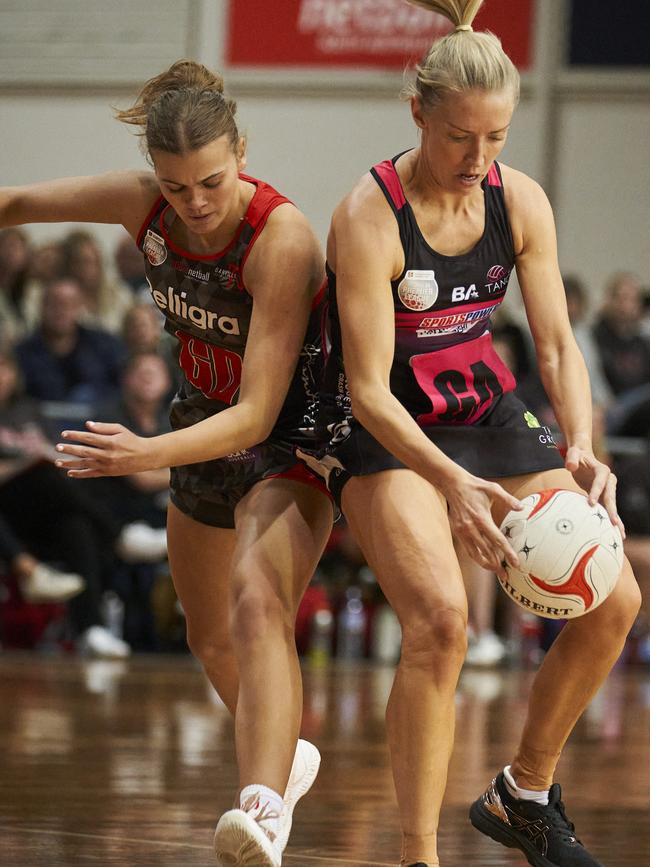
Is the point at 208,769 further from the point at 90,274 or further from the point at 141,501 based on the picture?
the point at 90,274

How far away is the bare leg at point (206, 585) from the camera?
3340 millimetres

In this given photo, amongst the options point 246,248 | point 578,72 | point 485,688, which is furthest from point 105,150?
point 246,248

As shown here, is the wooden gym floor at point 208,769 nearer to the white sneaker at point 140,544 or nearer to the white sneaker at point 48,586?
the white sneaker at point 48,586

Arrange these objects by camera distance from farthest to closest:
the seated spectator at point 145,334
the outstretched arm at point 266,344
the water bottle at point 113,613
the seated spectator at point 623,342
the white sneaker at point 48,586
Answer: the seated spectator at point 623,342
the seated spectator at point 145,334
the water bottle at point 113,613
the white sneaker at point 48,586
the outstretched arm at point 266,344

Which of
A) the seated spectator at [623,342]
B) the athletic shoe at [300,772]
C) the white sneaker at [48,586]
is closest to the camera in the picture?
the athletic shoe at [300,772]

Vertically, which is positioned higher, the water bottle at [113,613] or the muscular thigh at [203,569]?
the muscular thigh at [203,569]

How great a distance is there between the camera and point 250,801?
275 cm

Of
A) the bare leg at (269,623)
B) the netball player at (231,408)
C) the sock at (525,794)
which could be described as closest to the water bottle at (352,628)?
the netball player at (231,408)

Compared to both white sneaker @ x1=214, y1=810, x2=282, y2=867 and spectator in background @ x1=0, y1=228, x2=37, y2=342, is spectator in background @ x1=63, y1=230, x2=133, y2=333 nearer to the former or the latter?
spectator in background @ x1=0, y1=228, x2=37, y2=342

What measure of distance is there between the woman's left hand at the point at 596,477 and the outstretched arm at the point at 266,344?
607 mm

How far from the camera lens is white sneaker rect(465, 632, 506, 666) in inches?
296

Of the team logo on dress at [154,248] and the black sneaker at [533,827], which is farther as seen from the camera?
the team logo on dress at [154,248]

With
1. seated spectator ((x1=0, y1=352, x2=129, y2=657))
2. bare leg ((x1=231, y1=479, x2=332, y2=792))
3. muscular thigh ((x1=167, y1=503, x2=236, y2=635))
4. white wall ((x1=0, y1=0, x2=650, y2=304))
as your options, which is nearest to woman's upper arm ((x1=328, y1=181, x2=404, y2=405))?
bare leg ((x1=231, y1=479, x2=332, y2=792))

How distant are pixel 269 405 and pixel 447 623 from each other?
0.60 m
